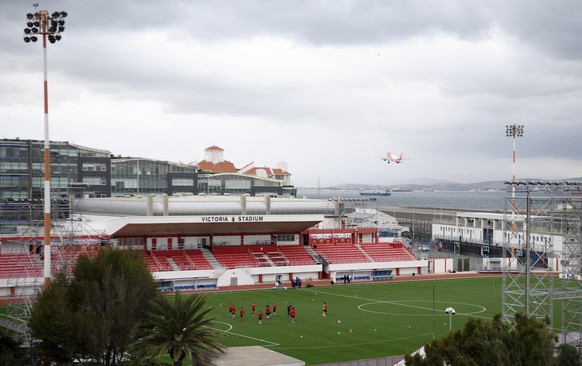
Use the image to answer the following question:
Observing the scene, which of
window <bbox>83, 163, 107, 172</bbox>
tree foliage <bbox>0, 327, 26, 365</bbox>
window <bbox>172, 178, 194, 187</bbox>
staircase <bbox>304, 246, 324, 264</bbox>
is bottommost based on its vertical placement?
staircase <bbox>304, 246, 324, 264</bbox>

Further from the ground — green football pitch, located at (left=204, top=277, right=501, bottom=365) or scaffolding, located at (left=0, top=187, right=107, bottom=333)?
scaffolding, located at (left=0, top=187, right=107, bottom=333)

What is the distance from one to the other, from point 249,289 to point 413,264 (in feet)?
70.1

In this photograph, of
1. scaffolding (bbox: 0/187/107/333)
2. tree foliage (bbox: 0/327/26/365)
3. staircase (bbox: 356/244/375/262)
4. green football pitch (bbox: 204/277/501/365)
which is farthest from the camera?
staircase (bbox: 356/244/375/262)

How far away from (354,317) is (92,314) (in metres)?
29.3

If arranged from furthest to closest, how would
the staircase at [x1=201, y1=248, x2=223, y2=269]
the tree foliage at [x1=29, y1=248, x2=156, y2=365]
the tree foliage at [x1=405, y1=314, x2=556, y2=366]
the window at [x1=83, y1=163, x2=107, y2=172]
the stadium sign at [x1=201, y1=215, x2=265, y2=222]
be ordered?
the window at [x1=83, y1=163, x2=107, y2=172], the staircase at [x1=201, y1=248, x2=223, y2=269], the stadium sign at [x1=201, y1=215, x2=265, y2=222], the tree foliage at [x1=29, y1=248, x2=156, y2=365], the tree foliage at [x1=405, y1=314, x2=556, y2=366]

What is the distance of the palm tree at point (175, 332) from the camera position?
33.7 m

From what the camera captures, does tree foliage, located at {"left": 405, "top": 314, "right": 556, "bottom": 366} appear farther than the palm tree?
No

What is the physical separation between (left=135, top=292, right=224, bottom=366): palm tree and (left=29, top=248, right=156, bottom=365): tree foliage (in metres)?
0.75

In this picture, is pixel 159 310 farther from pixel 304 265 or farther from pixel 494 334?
pixel 304 265

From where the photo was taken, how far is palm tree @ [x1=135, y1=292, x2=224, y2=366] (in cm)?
3372

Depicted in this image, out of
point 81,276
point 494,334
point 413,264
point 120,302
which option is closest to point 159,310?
point 120,302

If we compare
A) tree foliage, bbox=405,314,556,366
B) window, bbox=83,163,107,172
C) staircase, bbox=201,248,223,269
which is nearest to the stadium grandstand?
staircase, bbox=201,248,223,269

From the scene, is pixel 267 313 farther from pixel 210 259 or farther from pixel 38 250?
pixel 38 250

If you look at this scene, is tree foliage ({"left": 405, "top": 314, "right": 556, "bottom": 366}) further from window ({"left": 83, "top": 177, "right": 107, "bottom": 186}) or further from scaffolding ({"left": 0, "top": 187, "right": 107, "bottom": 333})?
window ({"left": 83, "top": 177, "right": 107, "bottom": 186})
